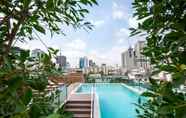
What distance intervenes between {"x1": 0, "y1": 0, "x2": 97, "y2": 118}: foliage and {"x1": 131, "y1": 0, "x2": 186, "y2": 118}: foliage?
0.90 feet

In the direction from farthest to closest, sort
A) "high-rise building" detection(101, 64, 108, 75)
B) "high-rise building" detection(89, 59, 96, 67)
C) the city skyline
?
"high-rise building" detection(101, 64, 108, 75)
"high-rise building" detection(89, 59, 96, 67)
the city skyline

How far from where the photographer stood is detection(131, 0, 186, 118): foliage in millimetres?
1045

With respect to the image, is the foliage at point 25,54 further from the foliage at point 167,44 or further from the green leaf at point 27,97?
the foliage at point 167,44

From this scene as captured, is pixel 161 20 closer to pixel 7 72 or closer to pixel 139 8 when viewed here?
pixel 139 8

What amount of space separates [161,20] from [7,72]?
A: 0.72 meters

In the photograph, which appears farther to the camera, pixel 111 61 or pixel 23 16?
pixel 111 61

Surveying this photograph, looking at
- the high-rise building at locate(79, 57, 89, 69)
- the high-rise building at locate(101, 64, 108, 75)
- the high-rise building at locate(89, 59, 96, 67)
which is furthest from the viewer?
the high-rise building at locate(101, 64, 108, 75)

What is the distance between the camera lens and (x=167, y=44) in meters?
1.41

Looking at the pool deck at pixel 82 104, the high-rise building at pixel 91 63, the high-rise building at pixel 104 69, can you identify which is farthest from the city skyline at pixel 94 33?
the high-rise building at pixel 104 69

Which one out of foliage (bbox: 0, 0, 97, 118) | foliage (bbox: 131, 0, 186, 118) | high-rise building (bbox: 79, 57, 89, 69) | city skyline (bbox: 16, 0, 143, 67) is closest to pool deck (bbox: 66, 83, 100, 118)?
city skyline (bbox: 16, 0, 143, 67)

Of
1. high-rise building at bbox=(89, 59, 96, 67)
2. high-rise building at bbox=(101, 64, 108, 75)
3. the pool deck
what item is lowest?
the pool deck

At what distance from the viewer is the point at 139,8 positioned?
184cm

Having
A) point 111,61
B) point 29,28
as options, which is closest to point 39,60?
point 29,28

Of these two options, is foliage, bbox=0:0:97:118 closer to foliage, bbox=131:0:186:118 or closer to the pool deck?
foliage, bbox=131:0:186:118
